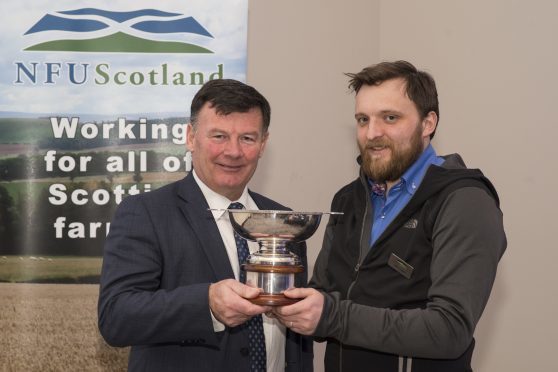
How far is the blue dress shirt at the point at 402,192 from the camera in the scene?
2049 millimetres

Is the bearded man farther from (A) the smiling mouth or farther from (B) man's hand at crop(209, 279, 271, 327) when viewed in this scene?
(A) the smiling mouth

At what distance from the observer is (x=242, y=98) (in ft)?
7.59

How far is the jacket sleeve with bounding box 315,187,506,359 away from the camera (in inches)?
70.9

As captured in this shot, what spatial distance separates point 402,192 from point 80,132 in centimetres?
203

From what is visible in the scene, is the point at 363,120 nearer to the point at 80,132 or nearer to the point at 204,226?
the point at 204,226

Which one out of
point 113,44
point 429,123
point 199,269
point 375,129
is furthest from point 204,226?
point 113,44

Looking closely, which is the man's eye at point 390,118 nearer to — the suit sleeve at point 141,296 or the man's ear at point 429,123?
the man's ear at point 429,123

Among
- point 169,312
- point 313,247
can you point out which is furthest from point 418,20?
point 169,312

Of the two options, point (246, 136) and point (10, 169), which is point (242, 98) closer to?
point (246, 136)

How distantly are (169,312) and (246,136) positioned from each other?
0.66m

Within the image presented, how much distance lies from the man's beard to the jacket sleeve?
22 centimetres

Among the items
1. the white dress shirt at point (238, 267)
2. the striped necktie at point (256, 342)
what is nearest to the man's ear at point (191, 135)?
the white dress shirt at point (238, 267)

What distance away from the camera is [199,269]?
2.19m

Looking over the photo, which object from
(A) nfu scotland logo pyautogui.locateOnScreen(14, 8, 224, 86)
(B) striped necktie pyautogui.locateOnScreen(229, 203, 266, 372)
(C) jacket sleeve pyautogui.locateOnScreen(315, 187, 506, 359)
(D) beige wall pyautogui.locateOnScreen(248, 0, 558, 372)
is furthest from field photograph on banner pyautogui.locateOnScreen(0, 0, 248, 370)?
(C) jacket sleeve pyautogui.locateOnScreen(315, 187, 506, 359)
